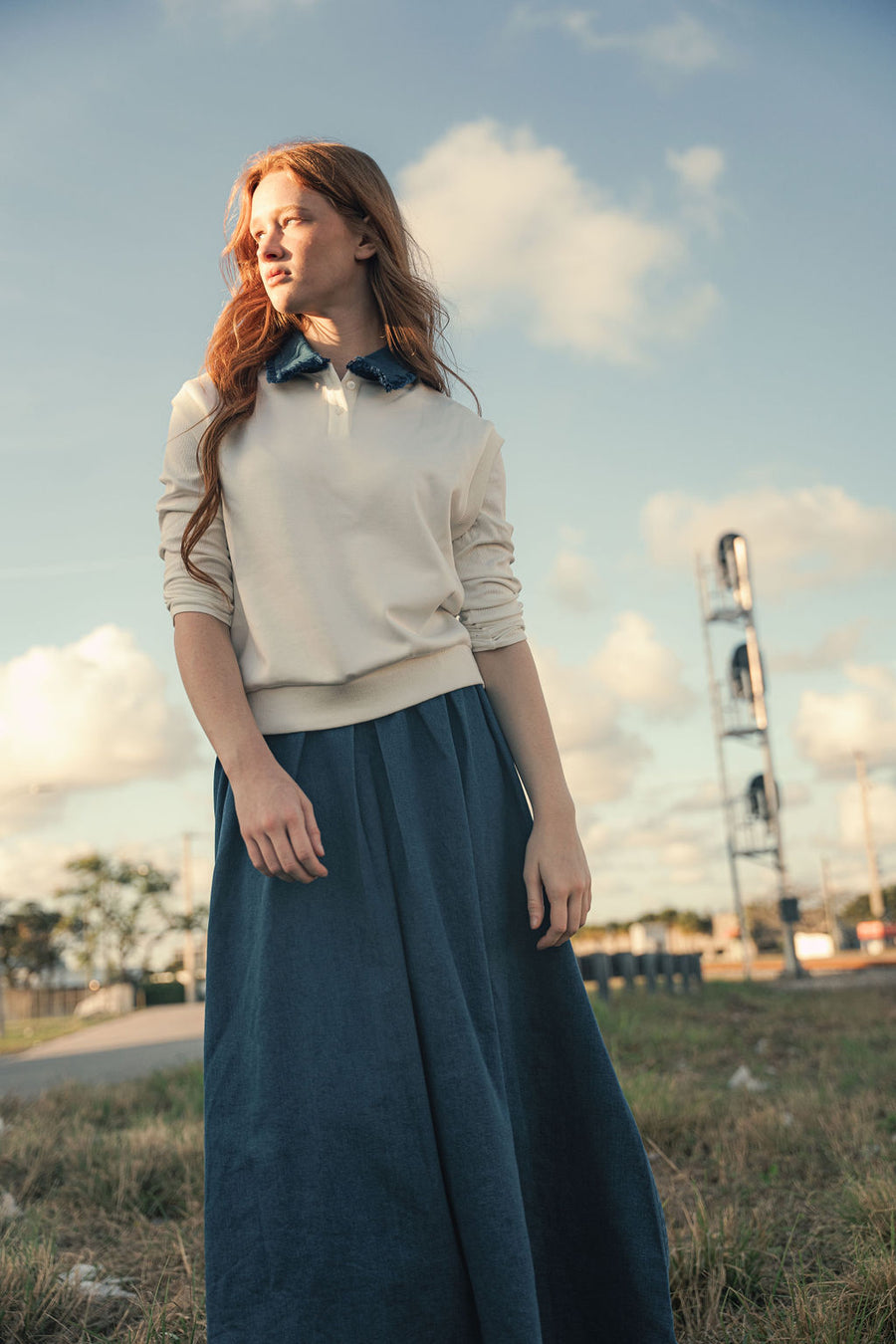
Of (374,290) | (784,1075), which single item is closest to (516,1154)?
(374,290)

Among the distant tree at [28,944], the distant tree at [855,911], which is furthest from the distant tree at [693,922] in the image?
the distant tree at [28,944]

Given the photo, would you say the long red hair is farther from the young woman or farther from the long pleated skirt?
the long pleated skirt

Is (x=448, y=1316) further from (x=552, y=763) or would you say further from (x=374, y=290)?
(x=374, y=290)

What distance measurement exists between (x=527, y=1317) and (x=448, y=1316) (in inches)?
3.8

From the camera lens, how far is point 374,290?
177 cm

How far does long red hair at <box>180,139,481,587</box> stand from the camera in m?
1.65

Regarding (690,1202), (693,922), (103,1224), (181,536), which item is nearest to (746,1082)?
(690,1202)

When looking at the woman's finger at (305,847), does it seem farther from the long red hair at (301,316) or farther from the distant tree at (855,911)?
the distant tree at (855,911)

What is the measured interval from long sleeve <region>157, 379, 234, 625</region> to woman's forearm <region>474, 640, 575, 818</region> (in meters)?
0.43

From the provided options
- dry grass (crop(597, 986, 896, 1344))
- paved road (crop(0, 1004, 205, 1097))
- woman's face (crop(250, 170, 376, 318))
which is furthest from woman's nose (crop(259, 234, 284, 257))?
paved road (crop(0, 1004, 205, 1097))

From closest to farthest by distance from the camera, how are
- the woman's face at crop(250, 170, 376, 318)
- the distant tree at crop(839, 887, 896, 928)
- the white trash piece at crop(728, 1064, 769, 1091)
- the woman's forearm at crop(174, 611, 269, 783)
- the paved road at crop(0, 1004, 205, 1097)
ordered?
1. the woman's forearm at crop(174, 611, 269, 783)
2. the woman's face at crop(250, 170, 376, 318)
3. the white trash piece at crop(728, 1064, 769, 1091)
4. the paved road at crop(0, 1004, 205, 1097)
5. the distant tree at crop(839, 887, 896, 928)

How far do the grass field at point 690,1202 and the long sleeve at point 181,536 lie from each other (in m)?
1.28

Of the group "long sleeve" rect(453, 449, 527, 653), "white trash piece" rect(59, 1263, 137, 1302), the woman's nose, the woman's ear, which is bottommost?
"white trash piece" rect(59, 1263, 137, 1302)

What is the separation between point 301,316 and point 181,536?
1.48ft
